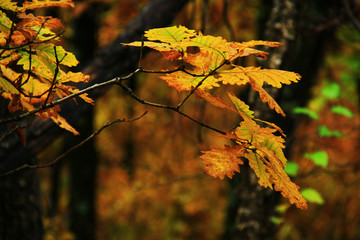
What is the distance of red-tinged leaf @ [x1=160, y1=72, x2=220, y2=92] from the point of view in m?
0.99

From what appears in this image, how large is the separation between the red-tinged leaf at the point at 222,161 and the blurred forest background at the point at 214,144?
0.49ft

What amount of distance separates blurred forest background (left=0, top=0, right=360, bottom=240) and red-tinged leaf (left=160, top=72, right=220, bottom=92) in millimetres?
216

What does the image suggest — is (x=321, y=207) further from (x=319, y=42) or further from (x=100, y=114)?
(x=100, y=114)

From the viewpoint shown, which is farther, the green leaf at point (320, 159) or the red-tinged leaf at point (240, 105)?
the green leaf at point (320, 159)

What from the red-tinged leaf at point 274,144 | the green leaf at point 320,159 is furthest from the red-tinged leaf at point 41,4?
the green leaf at point 320,159

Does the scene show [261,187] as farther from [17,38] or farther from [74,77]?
[17,38]

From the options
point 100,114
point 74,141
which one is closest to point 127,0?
point 74,141

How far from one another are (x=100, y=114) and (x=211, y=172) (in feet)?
39.0

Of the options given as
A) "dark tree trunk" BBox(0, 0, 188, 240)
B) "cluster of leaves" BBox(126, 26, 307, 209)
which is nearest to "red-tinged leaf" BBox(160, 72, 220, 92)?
"cluster of leaves" BBox(126, 26, 307, 209)

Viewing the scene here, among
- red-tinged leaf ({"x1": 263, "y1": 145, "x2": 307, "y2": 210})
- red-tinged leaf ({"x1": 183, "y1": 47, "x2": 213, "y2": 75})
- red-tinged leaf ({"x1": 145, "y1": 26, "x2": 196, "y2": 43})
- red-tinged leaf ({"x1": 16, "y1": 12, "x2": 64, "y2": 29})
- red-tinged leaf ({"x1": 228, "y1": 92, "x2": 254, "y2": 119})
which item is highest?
red-tinged leaf ({"x1": 16, "y1": 12, "x2": 64, "y2": 29})

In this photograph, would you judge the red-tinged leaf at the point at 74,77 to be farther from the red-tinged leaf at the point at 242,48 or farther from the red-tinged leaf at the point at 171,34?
the red-tinged leaf at the point at 242,48

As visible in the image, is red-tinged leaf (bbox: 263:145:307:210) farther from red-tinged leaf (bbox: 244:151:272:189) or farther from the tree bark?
the tree bark

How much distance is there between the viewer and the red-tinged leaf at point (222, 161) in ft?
3.16

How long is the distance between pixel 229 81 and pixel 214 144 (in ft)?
29.1
